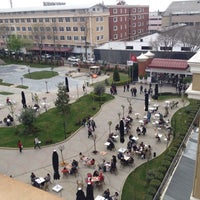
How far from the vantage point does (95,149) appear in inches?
832

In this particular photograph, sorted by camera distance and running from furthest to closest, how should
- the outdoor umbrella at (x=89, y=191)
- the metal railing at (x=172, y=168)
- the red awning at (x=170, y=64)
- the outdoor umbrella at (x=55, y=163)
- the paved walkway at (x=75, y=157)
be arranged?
1. the red awning at (x=170, y=64)
2. the paved walkway at (x=75, y=157)
3. the outdoor umbrella at (x=55, y=163)
4. the metal railing at (x=172, y=168)
5. the outdoor umbrella at (x=89, y=191)

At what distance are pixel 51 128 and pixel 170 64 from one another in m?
18.8

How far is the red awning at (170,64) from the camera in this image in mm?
34281

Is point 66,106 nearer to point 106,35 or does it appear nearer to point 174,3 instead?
point 106,35

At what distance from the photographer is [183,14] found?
6700 centimetres

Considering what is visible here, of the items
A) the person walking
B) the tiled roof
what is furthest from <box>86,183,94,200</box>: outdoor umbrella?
the tiled roof

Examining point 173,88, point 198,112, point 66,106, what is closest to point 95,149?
point 66,106

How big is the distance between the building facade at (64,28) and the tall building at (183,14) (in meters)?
17.5

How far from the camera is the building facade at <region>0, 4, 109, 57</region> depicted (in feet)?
190

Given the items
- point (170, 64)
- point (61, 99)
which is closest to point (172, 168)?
point (61, 99)

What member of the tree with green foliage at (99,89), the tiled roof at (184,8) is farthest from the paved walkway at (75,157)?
the tiled roof at (184,8)

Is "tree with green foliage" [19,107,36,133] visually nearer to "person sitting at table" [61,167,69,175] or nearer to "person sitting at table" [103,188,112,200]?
"person sitting at table" [61,167,69,175]

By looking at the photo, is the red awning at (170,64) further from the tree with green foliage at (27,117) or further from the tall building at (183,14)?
the tall building at (183,14)

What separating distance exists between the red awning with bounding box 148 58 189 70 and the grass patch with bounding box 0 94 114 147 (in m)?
10.6
